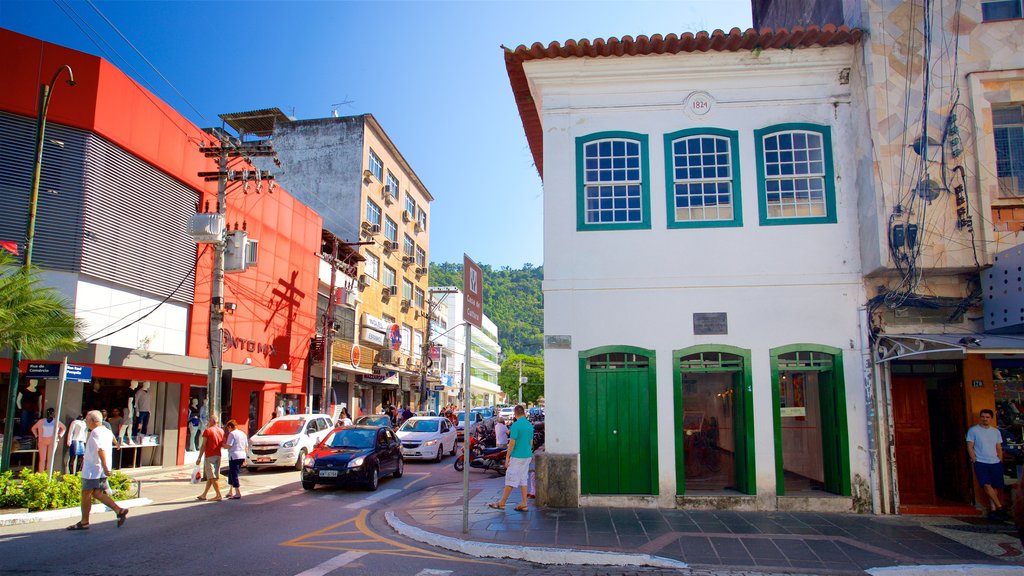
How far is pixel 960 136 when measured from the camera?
1093 centimetres

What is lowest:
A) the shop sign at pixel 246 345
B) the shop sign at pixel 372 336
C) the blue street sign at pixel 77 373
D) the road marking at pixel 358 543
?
the road marking at pixel 358 543

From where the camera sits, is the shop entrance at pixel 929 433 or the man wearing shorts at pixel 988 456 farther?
the shop entrance at pixel 929 433

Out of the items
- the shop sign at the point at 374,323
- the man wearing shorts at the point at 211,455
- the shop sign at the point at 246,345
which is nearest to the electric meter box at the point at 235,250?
the shop sign at the point at 246,345

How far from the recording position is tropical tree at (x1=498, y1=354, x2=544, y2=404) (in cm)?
9069

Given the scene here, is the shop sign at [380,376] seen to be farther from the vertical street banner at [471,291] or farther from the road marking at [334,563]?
the road marking at [334,563]

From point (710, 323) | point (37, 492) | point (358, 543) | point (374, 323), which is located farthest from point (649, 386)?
point (374, 323)

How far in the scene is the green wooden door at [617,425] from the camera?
11164 millimetres

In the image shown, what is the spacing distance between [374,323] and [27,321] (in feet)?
83.6

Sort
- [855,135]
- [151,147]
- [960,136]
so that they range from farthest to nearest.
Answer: [151,147], [855,135], [960,136]

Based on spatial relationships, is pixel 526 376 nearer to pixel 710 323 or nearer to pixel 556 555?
pixel 710 323

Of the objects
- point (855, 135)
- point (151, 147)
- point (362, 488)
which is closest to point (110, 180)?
point (151, 147)

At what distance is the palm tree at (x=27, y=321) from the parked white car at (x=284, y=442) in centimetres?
669

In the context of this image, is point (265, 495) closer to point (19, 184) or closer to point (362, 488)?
point (362, 488)

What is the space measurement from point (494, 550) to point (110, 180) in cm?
1433
